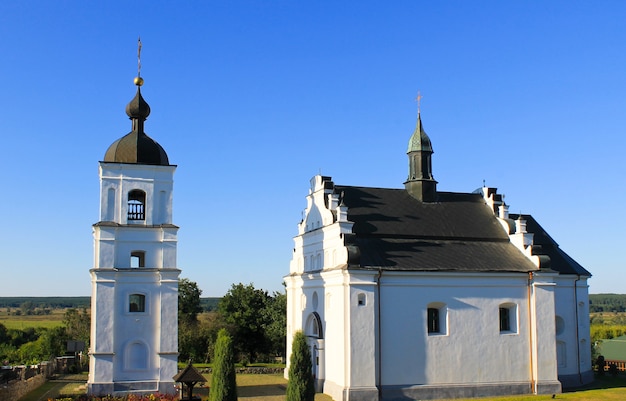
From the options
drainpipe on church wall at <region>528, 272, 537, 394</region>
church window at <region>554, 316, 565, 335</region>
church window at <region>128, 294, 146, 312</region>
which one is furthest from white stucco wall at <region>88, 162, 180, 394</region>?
church window at <region>554, 316, 565, 335</region>

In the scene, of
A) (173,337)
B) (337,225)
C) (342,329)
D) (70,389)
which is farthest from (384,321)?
(70,389)

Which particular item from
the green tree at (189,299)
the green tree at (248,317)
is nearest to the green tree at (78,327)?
the green tree at (189,299)

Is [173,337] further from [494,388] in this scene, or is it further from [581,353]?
[581,353]

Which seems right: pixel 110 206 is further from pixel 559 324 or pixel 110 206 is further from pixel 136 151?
pixel 559 324

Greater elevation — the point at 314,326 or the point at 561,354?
the point at 314,326

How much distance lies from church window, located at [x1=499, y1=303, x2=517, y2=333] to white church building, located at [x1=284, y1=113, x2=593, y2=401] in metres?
0.05

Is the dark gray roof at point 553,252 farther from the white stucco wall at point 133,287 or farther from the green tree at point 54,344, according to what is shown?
the green tree at point 54,344

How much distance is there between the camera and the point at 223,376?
2428 cm

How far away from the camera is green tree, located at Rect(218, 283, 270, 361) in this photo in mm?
46531

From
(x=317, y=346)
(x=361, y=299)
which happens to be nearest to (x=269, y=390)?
(x=317, y=346)

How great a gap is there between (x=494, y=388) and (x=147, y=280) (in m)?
16.9

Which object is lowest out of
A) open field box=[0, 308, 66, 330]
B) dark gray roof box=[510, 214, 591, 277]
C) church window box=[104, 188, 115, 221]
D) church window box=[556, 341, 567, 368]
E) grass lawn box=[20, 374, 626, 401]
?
open field box=[0, 308, 66, 330]

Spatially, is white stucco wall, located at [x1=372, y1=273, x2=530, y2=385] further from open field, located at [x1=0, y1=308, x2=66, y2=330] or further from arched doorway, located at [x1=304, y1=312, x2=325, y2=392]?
open field, located at [x1=0, y1=308, x2=66, y2=330]

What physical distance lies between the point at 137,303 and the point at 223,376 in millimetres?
7145
